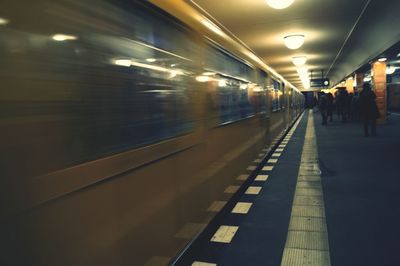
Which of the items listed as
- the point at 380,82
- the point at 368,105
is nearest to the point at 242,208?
the point at 368,105

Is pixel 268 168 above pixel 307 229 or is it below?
below

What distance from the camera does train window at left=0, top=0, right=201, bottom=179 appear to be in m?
1.39

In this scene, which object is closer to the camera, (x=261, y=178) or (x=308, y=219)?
(x=308, y=219)

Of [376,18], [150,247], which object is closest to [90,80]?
[150,247]

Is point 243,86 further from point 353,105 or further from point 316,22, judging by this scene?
point 353,105

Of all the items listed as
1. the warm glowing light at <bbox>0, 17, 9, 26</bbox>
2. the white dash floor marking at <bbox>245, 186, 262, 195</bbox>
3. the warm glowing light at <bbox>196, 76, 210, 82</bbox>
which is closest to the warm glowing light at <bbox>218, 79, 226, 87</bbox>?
the warm glowing light at <bbox>196, 76, 210, 82</bbox>

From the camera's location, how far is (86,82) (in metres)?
1.80

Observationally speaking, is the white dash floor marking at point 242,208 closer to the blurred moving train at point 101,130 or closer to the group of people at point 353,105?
the blurred moving train at point 101,130

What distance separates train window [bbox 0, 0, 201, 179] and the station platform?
1.54 metres

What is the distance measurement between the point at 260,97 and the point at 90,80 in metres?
6.37

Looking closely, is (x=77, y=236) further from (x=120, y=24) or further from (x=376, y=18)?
(x=376, y=18)

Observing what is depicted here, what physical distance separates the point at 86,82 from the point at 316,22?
9168mm

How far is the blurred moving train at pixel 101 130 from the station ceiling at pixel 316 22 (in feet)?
12.6

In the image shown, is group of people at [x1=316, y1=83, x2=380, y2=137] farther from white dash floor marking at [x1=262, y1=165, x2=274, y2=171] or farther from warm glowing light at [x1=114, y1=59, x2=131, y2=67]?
warm glowing light at [x1=114, y1=59, x2=131, y2=67]
